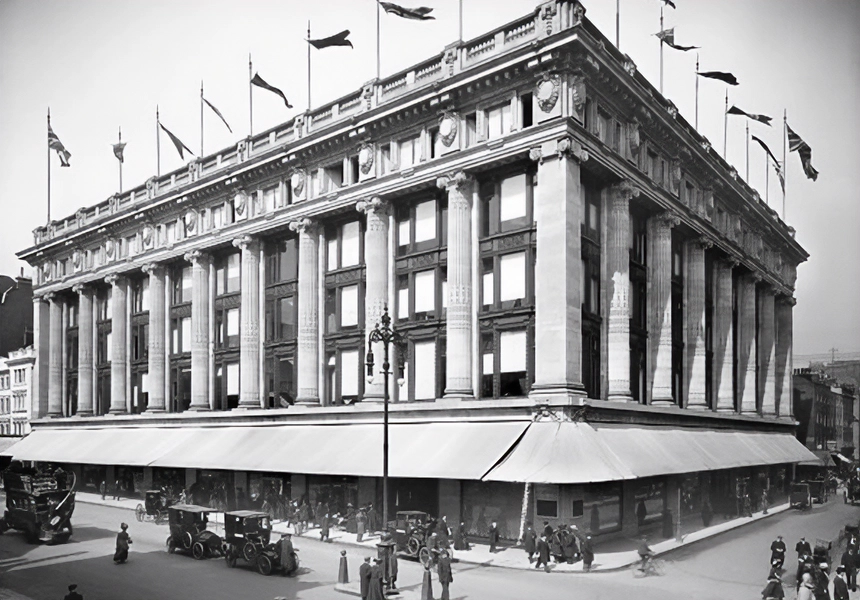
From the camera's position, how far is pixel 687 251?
152ft

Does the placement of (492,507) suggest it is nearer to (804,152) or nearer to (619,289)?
(619,289)

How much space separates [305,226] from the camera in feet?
144

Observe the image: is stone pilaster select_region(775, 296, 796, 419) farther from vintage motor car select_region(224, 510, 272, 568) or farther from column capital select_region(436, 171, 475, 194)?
vintage motor car select_region(224, 510, 272, 568)

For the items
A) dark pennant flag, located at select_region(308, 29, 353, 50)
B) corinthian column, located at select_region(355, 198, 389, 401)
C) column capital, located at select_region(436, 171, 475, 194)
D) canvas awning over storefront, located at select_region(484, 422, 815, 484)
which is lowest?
canvas awning over storefront, located at select_region(484, 422, 815, 484)

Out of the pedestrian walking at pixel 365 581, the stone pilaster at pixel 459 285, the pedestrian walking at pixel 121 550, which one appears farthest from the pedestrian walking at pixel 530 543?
the pedestrian walking at pixel 121 550

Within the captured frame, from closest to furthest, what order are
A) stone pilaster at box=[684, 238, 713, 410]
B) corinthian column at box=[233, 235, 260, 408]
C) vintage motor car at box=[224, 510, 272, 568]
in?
1. vintage motor car at box=[224, 510, 272, 568]
2. stone pilaster at box=[684, 238, 713, 410]
3. corinthian column at box=[233, 235, 260, 408]

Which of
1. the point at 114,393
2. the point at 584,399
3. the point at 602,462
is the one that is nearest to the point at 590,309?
the point at 584,399

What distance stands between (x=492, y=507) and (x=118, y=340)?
3566 cm

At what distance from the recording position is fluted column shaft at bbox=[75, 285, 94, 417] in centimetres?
6134

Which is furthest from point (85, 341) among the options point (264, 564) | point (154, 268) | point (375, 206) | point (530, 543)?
point (530, 543)

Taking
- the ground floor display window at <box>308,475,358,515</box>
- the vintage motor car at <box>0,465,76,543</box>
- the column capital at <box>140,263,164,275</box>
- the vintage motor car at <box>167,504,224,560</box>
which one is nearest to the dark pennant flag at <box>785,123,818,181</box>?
the ground floor display window at <box>308,475,358,515</box>

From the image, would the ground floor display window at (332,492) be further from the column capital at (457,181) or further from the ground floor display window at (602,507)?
the column capital at (457,181)

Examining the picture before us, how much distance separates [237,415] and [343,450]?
1130 centimetres

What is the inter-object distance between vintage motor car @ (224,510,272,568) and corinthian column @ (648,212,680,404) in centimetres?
2131
